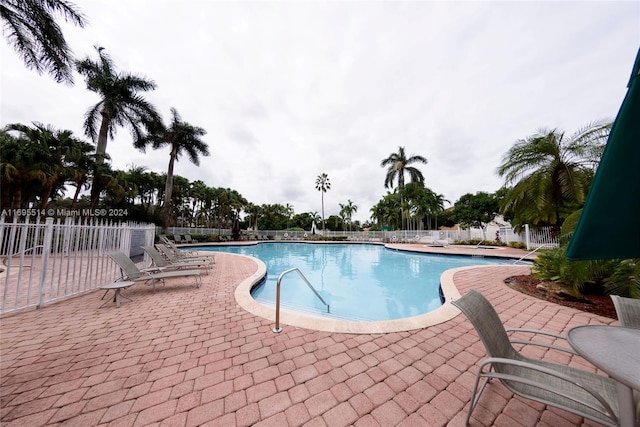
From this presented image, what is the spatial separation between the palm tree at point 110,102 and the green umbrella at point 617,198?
18889 millimetres

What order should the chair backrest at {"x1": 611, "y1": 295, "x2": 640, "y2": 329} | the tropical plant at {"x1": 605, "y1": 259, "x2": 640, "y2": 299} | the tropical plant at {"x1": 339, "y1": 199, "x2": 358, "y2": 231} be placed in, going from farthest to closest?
the tropical plant at {"x1": 339, "y1": 199, "x2": 358, "y2": 231}, the tropical plant at {"x1": 605, "y1": 259, "x2": 640, "y2": 299}, the chair backrest at {"x1": 611, "y1": 295, "x2": 640, "y2": 329}

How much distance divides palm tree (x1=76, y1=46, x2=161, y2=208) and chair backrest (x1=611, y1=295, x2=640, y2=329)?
768 inches

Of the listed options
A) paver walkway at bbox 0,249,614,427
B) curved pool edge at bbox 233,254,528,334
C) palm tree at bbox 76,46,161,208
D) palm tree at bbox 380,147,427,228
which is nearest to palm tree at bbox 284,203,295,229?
palm tree at bbox 380,147,427,228

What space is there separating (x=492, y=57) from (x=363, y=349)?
923cm

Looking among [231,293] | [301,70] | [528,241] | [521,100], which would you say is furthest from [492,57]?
[528,241]

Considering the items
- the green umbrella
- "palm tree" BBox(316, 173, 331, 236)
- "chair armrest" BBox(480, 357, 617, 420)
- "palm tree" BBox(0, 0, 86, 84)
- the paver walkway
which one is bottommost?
the paver walkway

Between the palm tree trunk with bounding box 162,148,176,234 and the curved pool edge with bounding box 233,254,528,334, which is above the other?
the palm tree trunk with bounding box 162,148,176,234

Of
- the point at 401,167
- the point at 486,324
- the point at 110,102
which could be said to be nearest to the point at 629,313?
the point at 486,324

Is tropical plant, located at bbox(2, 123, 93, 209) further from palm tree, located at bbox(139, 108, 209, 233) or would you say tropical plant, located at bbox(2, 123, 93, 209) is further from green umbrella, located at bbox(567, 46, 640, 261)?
green umbrella, located at bbox(567, 46, 640, 261)

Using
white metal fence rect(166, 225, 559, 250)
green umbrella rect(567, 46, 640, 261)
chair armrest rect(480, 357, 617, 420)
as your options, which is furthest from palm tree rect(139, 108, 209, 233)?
green umbrella rect(567, 46, 640, 261)

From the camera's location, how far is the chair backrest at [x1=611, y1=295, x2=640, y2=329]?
1827 mm

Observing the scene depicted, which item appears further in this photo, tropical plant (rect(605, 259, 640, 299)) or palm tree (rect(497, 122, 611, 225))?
palm tree (rect(497, 122, 611, 225))

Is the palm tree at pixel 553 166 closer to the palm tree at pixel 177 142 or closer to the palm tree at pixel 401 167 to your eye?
the palm tree at pixel 401 167

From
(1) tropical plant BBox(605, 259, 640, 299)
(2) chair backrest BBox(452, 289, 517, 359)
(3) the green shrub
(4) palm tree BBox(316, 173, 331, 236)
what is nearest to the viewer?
(2) chair backrest BBox(452, 289, 517, 359)
